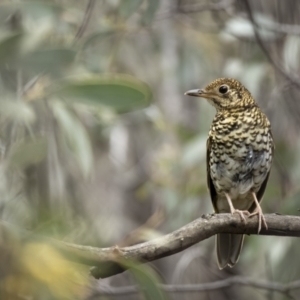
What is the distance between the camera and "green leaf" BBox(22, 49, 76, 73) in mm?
2213

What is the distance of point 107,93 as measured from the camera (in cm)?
260

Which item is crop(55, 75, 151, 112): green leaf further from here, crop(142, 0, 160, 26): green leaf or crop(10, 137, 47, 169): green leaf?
crop(142, 0, 160, 26): green leaf

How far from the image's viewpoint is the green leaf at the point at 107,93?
253cm

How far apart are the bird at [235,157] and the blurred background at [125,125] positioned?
0.25m

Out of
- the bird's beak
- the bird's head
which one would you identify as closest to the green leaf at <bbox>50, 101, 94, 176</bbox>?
the bird's beak

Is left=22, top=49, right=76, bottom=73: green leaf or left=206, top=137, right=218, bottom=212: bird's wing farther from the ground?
left=22, top=49, right=76, bottom=73: green leaf

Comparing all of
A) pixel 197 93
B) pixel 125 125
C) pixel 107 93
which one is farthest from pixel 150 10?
pixel 125 125

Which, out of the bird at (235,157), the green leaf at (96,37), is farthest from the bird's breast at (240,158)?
the green leaf at (96,37)

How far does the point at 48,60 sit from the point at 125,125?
4511 millimetres

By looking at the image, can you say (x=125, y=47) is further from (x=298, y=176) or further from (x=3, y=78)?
(x=3, y=78)

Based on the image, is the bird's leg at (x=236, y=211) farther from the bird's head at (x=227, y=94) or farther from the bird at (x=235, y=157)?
the bird's head at (x=227, y=94)

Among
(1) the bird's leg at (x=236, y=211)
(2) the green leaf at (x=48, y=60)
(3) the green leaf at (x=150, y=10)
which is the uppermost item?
(3) the green leaf at (x=150, y=10)

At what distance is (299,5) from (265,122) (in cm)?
201

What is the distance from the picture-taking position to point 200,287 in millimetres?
5254
